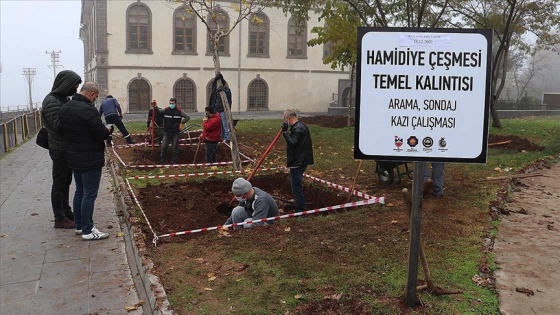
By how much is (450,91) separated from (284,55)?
34.0 m

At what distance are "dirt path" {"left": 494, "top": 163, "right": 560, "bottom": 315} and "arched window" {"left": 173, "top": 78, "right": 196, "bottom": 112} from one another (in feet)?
92.8

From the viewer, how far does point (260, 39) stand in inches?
1410

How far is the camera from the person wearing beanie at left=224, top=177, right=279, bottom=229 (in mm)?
6387

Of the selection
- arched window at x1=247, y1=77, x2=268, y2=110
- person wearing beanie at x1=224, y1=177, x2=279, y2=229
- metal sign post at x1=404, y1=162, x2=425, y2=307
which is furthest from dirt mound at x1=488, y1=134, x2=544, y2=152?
arched window at x1=247, y1=77, x2=268, y2=110

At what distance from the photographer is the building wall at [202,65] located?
104ft

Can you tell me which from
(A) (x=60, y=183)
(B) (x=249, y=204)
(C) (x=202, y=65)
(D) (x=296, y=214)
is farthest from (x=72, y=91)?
(C) (x=202, y=65)

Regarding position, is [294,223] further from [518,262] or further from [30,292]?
[30,292]

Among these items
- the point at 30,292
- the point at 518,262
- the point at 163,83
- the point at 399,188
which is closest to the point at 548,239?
the point at 518,262

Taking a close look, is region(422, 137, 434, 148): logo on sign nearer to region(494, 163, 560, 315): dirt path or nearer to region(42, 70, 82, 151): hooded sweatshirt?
region(494, 163, 560, 315): dirt path

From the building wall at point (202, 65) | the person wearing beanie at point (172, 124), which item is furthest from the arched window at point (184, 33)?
the person wearing beanie at point (172, 124)

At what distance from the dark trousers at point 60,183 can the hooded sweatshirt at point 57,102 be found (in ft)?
0.47

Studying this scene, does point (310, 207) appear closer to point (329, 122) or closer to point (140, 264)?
point (140, 264)

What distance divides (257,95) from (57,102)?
30.7 metres

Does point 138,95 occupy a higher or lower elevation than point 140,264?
higher
